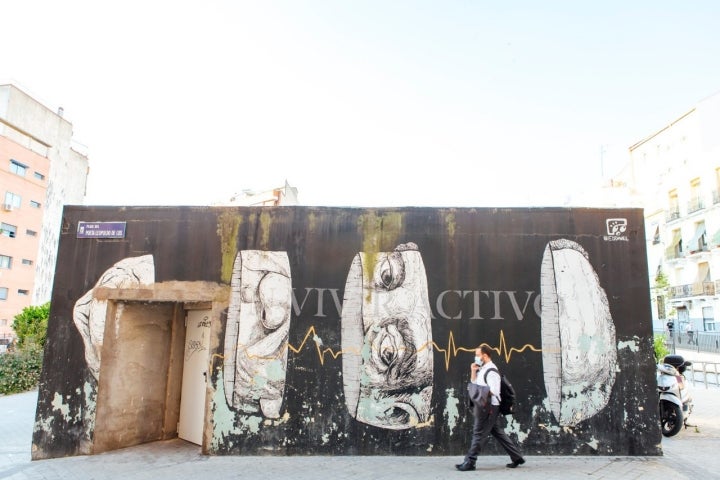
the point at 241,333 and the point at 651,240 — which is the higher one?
the point at 651,240

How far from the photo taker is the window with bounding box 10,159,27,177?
42.0 meters

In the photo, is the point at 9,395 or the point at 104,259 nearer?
the point at 104,259

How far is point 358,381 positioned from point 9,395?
12202mm

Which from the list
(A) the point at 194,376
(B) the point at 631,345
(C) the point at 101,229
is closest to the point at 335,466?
(A) the point at 194,376

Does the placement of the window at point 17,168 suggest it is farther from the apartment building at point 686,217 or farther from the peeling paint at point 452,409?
the apartment building at point 686,217

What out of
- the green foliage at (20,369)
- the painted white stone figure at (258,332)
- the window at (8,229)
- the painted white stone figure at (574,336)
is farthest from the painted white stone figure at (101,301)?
the window at (8,229)

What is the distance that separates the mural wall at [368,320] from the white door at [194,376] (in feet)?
1.01

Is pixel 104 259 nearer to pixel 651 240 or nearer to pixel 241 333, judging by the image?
pixel 241 333

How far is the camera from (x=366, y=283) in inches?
291

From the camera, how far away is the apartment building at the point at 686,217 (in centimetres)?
2953

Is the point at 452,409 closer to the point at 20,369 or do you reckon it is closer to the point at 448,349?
the point at 448,349

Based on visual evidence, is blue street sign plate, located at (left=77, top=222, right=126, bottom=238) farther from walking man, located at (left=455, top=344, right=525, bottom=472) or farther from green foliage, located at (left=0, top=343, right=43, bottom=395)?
green foliage, located at (left=0, top=343, right=43, bottom=395)

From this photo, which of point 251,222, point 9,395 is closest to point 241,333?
point 251,222

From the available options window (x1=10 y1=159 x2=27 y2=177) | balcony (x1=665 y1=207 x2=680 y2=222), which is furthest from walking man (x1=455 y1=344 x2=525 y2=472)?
window (x1=10 y1=159 x2=27 y2=177)
